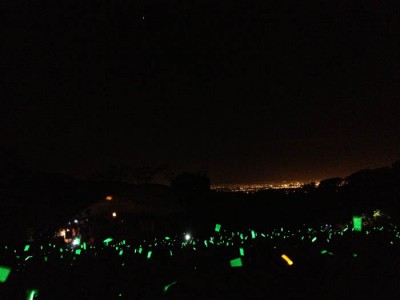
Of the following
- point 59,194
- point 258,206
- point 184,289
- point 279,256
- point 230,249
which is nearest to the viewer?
point 184,289

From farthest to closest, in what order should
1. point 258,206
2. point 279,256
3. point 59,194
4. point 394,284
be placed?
point 258,206 → point 59,194 → point 279,256 → point 394,284

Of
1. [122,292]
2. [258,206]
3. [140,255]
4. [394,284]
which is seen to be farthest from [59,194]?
[394,284]

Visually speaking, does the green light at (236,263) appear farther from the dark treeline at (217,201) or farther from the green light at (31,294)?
the dark treeline at (217,201)

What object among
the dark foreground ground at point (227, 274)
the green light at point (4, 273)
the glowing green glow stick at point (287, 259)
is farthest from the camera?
the glowing green glow stick at point (287, 259)

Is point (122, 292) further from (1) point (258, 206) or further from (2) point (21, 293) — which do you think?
(1) point (258, 206)

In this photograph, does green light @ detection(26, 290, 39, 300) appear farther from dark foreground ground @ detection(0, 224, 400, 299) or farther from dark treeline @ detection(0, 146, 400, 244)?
dark treeline @ detection(0, 146, 400, 244)

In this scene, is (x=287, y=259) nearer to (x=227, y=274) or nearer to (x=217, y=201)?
(x=227, y=274)

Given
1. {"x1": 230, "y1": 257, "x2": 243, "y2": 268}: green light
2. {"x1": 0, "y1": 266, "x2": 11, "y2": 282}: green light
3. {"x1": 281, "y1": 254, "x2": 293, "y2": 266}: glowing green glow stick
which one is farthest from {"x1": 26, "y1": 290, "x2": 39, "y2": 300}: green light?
{"x1": 281, "y1": 254, "x2": 293, "y2": 266}: glowing green glow stick

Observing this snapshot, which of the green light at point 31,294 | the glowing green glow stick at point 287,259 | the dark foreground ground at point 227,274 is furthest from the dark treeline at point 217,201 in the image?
the glowing green glow stick at point 287,259
